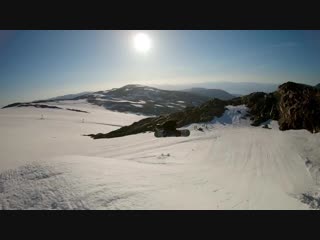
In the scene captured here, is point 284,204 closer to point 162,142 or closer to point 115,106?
point 162,142

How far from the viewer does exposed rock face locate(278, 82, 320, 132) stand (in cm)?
3284

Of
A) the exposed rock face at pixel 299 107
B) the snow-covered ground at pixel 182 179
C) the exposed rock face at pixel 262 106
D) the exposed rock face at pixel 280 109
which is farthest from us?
the exposed rock face at pixel 262 106

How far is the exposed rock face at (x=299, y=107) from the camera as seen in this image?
3284 centimetres

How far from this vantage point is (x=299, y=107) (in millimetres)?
35625

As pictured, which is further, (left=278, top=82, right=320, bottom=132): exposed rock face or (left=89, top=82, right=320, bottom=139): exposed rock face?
(left=89, top=82, right=320, bottom=139): exposed rock face

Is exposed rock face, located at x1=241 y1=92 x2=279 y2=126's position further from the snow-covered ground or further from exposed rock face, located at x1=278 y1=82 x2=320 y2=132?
the snow-covered ground

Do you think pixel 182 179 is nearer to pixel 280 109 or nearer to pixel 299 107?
pixel 299 107

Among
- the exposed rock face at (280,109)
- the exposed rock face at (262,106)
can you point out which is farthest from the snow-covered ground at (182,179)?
the exposed rock face at (262,106)

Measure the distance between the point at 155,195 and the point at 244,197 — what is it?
18.2ft

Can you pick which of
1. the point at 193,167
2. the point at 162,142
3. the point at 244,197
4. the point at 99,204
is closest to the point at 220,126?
the point at 162,142

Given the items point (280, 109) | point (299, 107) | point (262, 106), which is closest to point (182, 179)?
point (299, 107)

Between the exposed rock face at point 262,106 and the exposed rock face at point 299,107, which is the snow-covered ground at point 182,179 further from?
the exposed rock face at point 262,106

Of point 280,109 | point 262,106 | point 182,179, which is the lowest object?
point 182,179

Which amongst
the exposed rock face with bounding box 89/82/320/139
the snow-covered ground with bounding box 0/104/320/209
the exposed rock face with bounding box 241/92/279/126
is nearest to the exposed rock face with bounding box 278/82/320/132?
the exposed rock face with bounding box 89/82/320/139
